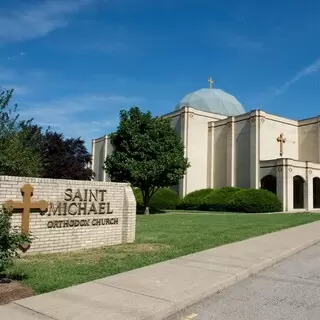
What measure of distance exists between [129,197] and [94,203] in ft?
4.21

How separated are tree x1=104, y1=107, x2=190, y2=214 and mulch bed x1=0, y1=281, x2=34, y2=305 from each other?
21.0m

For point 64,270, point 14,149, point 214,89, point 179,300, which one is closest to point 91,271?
point 64,270

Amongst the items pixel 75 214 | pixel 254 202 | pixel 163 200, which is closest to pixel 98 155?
pixel 163 200

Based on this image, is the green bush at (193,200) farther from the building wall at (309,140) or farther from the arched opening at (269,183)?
the building wall at (309,140)

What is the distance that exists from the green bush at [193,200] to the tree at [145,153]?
10513mm

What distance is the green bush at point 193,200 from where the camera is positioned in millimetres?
39112

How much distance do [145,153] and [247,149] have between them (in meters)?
19.0

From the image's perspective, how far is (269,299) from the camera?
20.1ft

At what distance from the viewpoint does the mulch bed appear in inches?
221

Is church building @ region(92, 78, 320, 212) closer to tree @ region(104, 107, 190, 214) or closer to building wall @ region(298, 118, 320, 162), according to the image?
building wall @ region(298, 118, 320, 162)

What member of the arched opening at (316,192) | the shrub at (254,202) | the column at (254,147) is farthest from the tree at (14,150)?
the arched opening at (316,192)

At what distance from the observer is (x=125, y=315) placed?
4945 millimetres

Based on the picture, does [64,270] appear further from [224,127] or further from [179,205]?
[224,127]

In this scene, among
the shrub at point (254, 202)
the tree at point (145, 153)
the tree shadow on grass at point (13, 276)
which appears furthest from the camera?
the shrub at point (254, 202)
